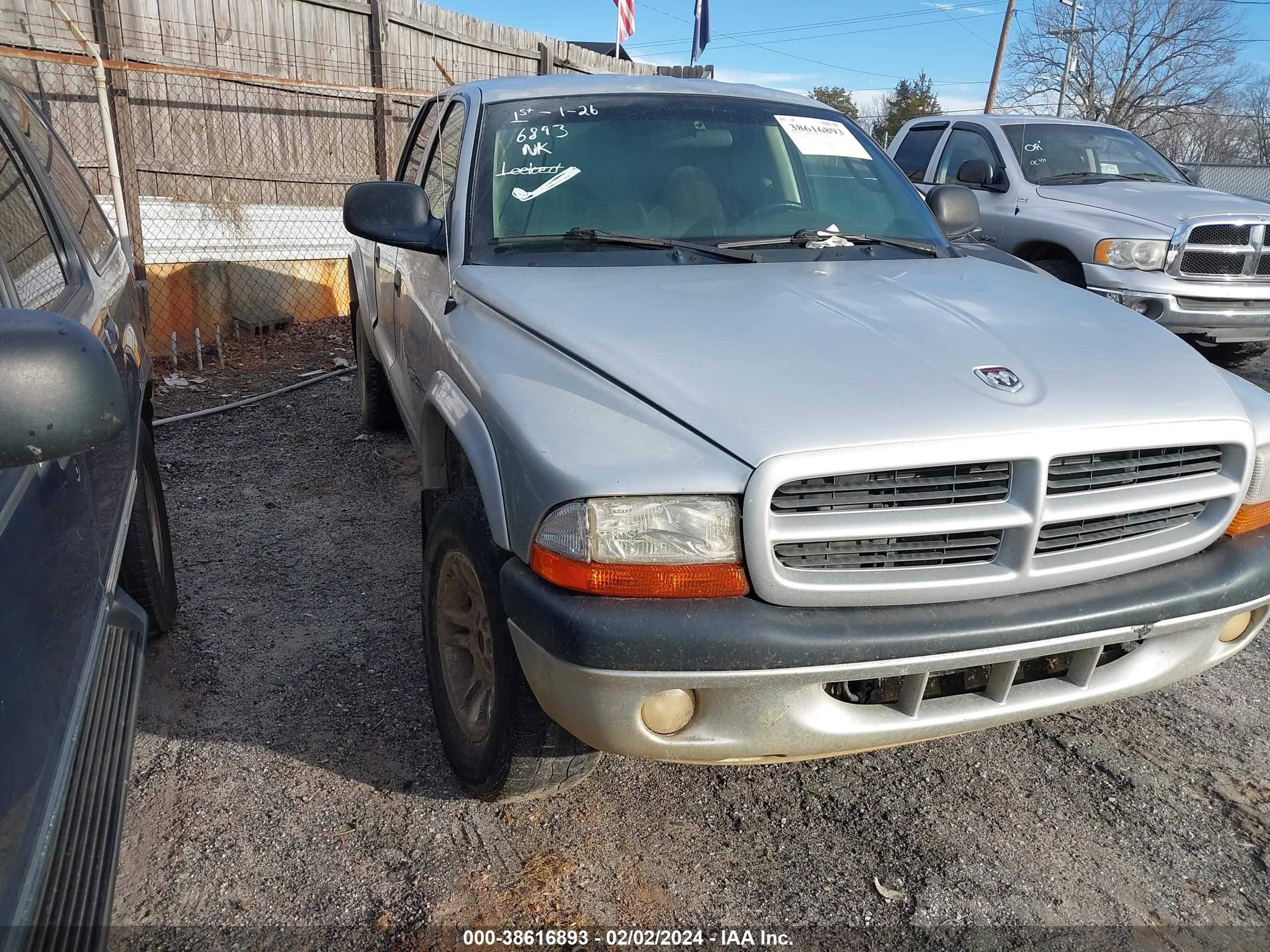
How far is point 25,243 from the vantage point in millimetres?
2502

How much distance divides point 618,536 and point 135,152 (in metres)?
7.69

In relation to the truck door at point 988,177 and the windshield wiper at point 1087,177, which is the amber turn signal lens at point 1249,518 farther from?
the windshield wiper at point 1087,177

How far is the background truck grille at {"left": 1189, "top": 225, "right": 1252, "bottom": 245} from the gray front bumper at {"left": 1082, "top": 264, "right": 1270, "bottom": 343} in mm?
267

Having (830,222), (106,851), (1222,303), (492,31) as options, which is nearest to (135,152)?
(492,31)

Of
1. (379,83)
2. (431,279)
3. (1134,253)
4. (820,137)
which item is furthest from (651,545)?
(379,83)

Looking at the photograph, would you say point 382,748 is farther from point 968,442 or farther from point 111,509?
point 968,442

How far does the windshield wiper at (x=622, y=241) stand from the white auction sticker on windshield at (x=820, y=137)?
0.80 metres

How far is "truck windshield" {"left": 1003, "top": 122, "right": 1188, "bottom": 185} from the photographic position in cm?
768

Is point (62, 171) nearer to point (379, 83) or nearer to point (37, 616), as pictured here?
point (37, 616)

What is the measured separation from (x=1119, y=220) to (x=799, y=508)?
19.6 feet

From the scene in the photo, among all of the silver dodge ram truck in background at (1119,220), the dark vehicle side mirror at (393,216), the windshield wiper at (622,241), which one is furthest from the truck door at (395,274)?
the silver dodge ram truck in background at (1119,220)

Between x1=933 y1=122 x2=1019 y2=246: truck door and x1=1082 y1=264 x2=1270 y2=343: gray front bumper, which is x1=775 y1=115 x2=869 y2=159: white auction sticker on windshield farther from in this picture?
x1=933 y1=122 x2=1019 y2=246: truck door

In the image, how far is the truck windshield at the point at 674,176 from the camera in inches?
125

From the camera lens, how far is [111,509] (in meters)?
2.38
